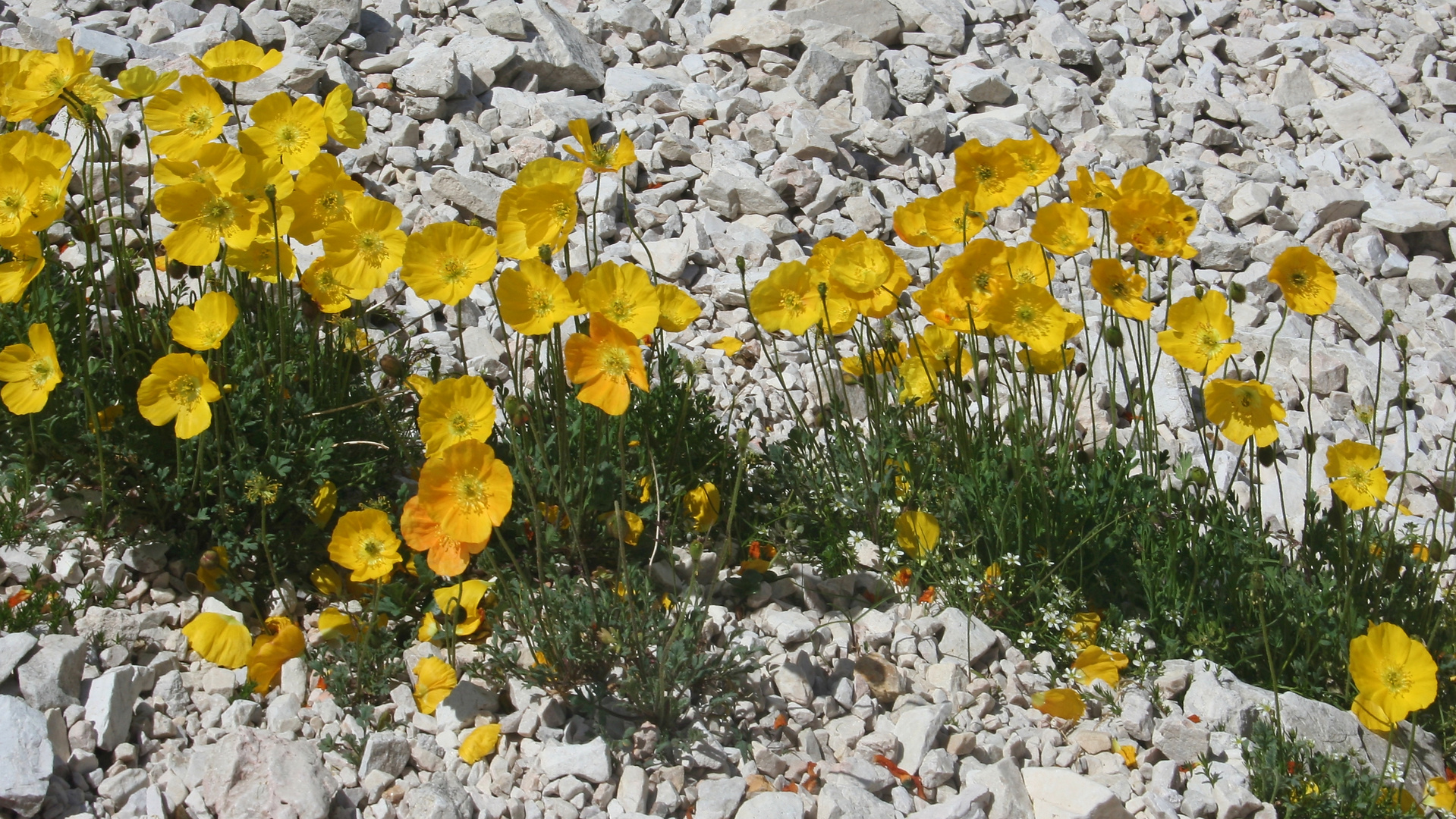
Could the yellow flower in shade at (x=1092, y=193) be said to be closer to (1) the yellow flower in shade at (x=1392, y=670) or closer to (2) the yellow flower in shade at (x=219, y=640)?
(1) the yellow flower in shade at (x=1392, y=670)

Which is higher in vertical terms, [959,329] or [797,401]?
[959,329]

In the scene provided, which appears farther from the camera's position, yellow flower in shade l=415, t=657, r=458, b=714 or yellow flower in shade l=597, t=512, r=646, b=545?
yellow flower in shade l=597, t=512, r=646, b=545

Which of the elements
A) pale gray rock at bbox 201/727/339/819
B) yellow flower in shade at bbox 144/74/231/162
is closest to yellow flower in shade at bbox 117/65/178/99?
yellow flower in shade at bbox 144/74/231/162

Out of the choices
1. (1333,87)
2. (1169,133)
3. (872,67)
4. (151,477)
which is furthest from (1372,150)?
(151,477)

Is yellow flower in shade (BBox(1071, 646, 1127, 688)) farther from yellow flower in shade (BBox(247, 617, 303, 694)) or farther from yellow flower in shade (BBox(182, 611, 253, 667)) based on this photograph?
yellow flower in shade (BBox(182, 611, 253, 667))

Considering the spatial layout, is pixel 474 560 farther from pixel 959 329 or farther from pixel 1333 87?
pixel 1333 87

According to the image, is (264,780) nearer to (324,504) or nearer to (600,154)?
(324,504)

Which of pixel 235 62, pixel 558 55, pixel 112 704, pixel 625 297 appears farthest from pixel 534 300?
pixel 558 55
